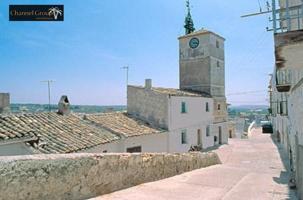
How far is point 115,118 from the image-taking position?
2312 centimetres

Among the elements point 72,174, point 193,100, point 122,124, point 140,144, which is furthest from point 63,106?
point 72,174

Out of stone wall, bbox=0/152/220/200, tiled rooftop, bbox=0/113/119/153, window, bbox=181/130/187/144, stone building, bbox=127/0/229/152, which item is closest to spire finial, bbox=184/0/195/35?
stone building, bbox=127/0/229/152

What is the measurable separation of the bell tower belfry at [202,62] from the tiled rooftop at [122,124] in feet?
33.9

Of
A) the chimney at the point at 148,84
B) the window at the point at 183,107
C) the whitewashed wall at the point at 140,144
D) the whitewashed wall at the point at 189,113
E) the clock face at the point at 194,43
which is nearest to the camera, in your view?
the whitewashed wall at the point at 140,144

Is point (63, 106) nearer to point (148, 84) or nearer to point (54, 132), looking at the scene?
point (54, 132)

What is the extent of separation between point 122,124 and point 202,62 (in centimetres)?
1422

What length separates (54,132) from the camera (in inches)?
599

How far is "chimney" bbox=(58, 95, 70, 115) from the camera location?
62.4ft

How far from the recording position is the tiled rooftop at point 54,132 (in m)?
12.0

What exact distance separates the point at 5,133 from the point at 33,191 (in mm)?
7658

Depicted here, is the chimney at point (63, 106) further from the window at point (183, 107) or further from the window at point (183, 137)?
the window at point (183, 137)

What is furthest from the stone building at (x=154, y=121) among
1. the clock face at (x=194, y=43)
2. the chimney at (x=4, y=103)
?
the chimney at (x=4, y=103)

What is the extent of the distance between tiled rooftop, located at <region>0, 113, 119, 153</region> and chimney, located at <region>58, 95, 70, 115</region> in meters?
0.36

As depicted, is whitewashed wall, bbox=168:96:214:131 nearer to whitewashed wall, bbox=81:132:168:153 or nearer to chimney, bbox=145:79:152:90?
whitewashed wall, bbox=81:132:168:153
